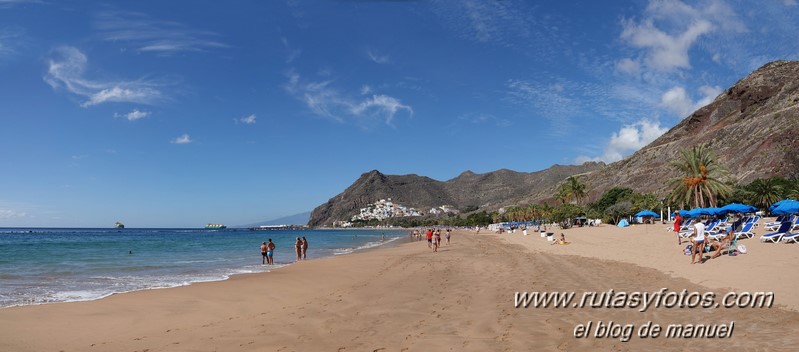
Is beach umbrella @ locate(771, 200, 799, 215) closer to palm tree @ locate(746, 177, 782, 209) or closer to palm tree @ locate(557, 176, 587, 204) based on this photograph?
palm tree @ locate(746, 177, 782, 209)

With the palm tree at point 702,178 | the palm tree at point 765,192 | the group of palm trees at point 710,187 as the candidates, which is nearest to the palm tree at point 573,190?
the group of palm trees at point 710,187

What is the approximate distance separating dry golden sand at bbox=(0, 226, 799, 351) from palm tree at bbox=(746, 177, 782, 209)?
44.1 meters

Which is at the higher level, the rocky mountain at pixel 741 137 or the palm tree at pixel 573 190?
the rocky mountain at pixel 741 137

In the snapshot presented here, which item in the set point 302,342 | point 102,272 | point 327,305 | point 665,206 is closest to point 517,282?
point 327,305

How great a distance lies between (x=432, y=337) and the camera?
7.21 metres

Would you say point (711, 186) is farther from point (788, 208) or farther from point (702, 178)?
point (788, 208)

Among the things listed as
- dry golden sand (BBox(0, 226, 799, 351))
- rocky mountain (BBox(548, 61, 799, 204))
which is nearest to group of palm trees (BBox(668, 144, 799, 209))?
rocky mountain (BBox(548, 61, 799, 204))

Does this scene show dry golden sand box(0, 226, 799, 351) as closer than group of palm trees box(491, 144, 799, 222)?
Yes

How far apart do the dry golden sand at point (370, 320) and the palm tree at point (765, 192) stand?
44.1 m

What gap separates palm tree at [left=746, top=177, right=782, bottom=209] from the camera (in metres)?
46.2

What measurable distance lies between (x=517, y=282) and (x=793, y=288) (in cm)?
609

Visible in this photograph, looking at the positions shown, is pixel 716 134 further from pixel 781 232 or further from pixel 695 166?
pixel 781 232

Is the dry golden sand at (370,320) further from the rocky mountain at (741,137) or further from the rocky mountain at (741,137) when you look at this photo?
the rocky mountain at (741,137)

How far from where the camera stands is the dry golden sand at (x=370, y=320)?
6766mm
